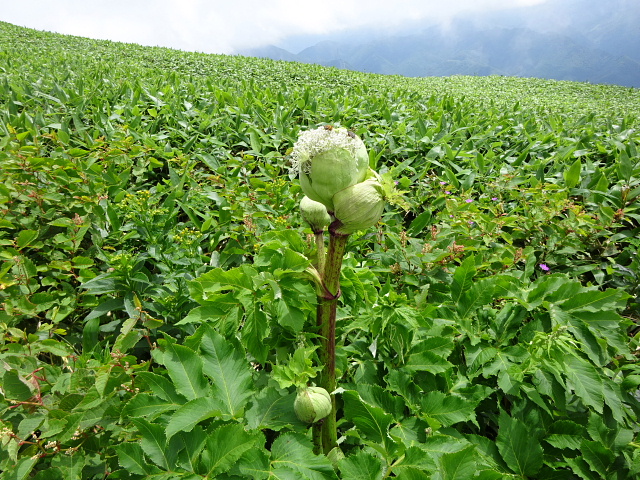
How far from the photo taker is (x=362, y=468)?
2.81 feet

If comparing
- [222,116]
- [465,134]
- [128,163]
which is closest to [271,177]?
[128,163]

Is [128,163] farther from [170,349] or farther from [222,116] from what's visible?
[170,349]

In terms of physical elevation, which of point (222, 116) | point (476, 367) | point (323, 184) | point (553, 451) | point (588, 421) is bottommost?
point (553, 451)

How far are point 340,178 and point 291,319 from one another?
0.39 meters

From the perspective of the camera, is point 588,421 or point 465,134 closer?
point 588,421

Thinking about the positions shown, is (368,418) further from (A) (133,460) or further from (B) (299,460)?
(A) (133,460)

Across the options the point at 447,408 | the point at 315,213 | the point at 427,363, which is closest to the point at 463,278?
the point at 427,363

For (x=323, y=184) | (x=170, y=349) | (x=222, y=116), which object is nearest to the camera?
(x=323, y=184)

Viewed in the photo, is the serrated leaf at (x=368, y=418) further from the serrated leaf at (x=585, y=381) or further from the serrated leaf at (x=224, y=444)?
the serrated leaf at (x=585, y=381)

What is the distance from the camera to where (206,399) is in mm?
878

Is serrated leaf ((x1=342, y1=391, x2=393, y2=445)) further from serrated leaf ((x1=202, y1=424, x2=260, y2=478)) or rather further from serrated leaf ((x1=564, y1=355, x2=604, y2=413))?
serrated leaf ((x1=564, y1=355, x2=604, y2=413))

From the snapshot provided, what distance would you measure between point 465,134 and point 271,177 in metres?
2.32

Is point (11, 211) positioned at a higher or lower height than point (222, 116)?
lower

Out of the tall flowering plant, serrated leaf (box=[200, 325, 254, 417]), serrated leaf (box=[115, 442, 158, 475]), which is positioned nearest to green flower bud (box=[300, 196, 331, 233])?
the tall flowering plant
